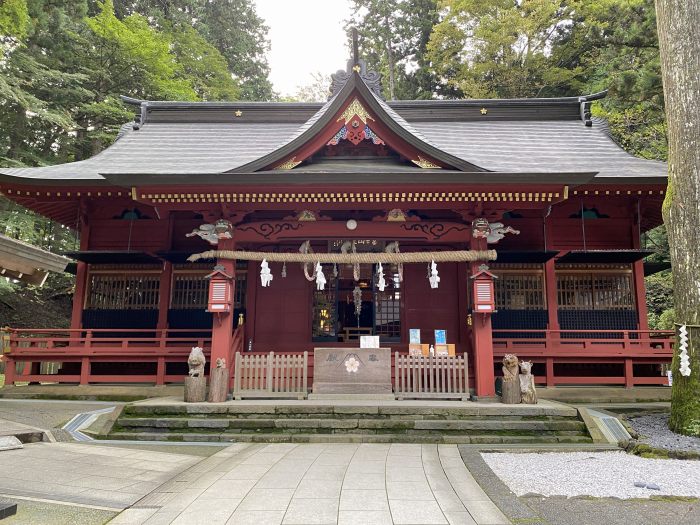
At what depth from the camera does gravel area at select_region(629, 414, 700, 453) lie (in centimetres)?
658

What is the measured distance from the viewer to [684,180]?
304 inches

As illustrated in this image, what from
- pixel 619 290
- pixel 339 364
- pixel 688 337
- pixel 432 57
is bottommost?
pixel 339 364

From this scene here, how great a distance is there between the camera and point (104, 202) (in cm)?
1201

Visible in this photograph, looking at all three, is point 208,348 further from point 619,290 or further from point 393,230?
point 619,290

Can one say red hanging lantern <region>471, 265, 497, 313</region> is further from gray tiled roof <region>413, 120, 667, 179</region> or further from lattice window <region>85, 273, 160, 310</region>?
lattice window <region>85, 273, 160, 310</region>

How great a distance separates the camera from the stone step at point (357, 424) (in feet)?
25.3

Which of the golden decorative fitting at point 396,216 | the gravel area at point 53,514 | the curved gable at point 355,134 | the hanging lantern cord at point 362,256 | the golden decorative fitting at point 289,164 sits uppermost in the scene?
the curved gable at point 355,134

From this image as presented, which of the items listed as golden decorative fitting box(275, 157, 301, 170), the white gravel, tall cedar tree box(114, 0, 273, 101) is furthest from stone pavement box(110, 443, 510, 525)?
tall cedar tree box(114, 0, 273, 101)

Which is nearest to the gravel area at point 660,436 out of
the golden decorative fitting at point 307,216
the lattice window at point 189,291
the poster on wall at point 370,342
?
the poster on wall at point 370,342

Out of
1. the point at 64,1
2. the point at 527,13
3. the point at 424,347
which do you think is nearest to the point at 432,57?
Result: the point at 527,13

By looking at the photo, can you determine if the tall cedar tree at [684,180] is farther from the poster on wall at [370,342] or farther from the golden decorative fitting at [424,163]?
the poster on wall at [370,342]

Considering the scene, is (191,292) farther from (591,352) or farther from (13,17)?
(13,17)

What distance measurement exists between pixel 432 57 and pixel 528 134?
691 inches

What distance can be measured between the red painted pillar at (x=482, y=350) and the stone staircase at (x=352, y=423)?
3.16ft
